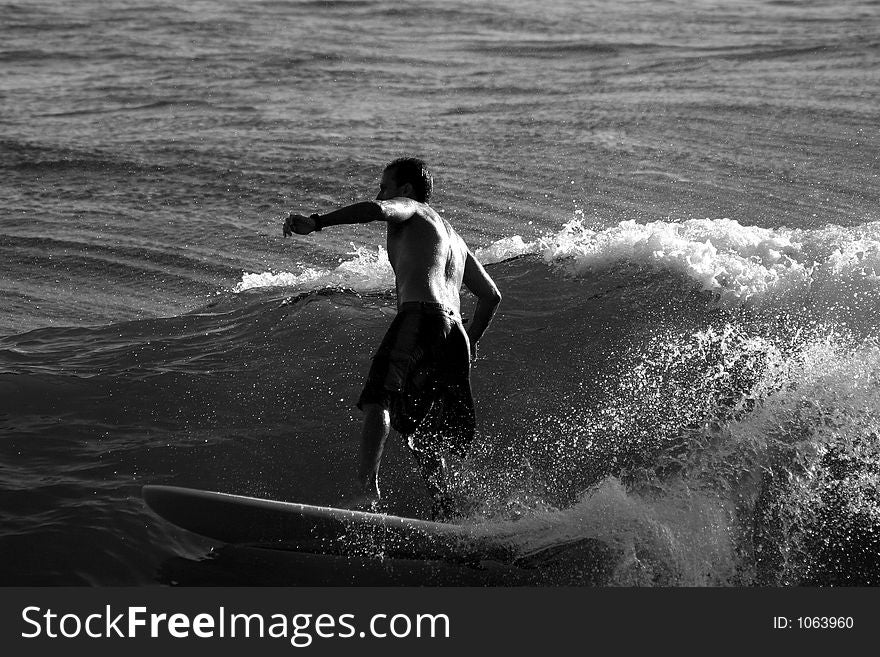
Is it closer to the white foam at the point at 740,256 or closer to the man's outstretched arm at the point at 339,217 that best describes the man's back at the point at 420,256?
the man's outstretched arm at the point at 339,217

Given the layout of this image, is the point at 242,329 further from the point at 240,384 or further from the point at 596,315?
the point at 596,315

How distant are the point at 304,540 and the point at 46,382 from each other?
299 centimetres

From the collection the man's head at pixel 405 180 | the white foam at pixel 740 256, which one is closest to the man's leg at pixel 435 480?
the man's head at pixel 405 180

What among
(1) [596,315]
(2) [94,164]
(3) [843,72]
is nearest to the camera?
(1) [596,315]

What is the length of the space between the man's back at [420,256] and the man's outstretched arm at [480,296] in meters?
0.42

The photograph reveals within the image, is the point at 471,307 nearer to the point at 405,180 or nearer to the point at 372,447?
the point at 405,180

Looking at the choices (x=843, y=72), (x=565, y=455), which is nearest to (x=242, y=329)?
(x=565, y=455)

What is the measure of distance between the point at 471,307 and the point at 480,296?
2.89m

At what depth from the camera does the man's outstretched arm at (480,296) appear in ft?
20.1

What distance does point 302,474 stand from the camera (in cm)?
636

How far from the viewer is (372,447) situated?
5.37m

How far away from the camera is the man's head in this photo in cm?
574

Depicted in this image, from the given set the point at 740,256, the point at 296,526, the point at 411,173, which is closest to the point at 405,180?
the point at 411,173

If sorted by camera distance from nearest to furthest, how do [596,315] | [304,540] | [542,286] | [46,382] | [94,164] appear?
[304,540]
[46,382]
[596,315]
[542,286]
[94,164]
